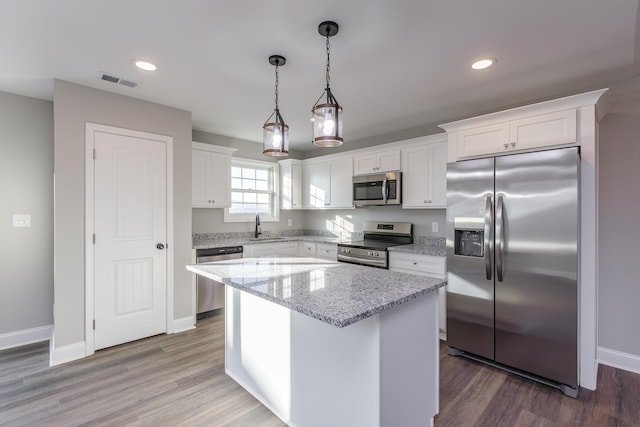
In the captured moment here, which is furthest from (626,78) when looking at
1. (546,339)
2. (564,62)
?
(546,339)

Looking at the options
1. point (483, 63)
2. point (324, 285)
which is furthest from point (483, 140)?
point (324, 285)

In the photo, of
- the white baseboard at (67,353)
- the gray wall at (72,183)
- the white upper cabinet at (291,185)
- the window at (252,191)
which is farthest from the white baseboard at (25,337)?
the white upper cabinet at (291,185)

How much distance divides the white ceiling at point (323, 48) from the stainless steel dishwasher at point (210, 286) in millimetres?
1739

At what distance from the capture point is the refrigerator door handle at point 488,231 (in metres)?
2.64

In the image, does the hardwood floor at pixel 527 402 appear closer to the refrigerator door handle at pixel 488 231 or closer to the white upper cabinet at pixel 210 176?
the refrigerator door handle at pixel 488 231

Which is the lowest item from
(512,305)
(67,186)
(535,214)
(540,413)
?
(540,413)

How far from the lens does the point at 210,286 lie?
3.86 meters

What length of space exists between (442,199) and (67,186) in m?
3.72

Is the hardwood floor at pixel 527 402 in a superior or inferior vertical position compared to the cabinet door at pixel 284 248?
inferior

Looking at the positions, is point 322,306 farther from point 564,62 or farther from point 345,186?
point 345,186

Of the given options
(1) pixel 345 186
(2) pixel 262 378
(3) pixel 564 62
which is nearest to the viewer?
(2) pixel 262 378

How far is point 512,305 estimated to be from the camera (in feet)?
8.41

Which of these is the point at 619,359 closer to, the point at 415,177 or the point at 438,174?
the point at 438,174

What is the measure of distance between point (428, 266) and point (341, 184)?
6.04 ft
